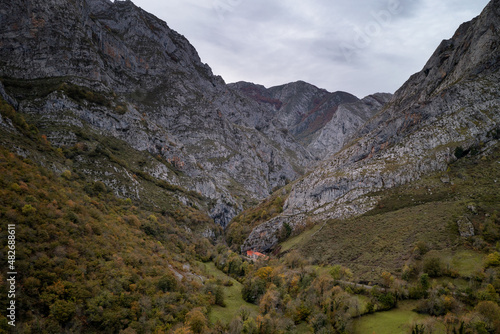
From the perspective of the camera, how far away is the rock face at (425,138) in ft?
276

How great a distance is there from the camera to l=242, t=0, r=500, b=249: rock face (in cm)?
8412

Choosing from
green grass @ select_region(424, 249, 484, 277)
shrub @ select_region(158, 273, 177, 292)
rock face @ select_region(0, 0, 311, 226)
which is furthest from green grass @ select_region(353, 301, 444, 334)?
rock face @ select_region(0, 0, 311, 226)

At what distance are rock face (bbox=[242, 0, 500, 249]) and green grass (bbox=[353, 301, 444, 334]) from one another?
142 feet

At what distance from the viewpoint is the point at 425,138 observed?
297ft

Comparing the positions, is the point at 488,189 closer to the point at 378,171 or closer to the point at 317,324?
the point at 378,171

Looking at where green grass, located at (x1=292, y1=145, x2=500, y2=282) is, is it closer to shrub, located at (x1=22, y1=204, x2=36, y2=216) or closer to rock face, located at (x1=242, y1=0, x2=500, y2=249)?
rock face, located at (x1=242, y1=0, x2=500, y2=249)

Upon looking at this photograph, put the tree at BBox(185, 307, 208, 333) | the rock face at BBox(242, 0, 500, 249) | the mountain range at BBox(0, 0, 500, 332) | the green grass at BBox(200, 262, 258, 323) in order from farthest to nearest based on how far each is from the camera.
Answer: the rock face at BBox(242, 0, 500, 249), the mountain range at BBox(0, 0, 500, 332), the green grass at BBox(200, 262, 258, 323), the tree at BBox(185, 307, 208, 333)

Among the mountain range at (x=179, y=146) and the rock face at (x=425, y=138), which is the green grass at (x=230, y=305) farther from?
the rock face at (x=425, y=138)

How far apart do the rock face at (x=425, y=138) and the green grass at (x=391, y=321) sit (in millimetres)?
43252

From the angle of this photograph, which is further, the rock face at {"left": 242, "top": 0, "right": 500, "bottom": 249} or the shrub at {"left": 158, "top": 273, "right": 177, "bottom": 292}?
the rock face at {"left": 242, "top": 0, "right": 500, "bottom": 249}

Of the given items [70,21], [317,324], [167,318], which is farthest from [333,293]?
[70,21]

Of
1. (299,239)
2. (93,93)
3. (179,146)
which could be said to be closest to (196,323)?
(299,239)

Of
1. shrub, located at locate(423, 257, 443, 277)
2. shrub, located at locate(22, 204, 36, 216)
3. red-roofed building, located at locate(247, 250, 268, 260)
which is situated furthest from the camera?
red-roofed building, located at locate(247, 250, 268, 260)

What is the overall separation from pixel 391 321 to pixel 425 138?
71.0m
